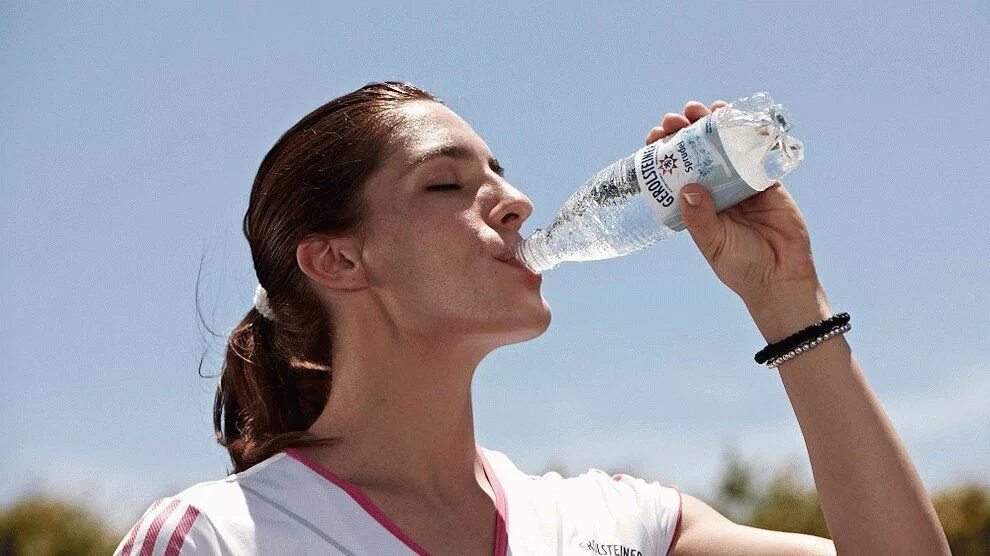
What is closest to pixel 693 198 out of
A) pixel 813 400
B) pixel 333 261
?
pixel 813 400

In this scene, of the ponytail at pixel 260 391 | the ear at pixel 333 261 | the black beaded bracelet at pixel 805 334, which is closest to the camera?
the black beaded bracelet at pixel 805 334

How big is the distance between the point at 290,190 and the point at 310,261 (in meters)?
0.24

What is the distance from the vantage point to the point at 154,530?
2.24 m

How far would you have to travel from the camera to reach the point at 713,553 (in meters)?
2.82

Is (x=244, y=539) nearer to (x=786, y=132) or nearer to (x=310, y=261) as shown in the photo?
(x=310, y=261)

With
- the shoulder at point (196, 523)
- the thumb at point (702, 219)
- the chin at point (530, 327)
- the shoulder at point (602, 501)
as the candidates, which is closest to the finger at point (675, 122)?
the thumb at point (702, 219)

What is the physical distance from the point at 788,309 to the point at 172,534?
5.22ft

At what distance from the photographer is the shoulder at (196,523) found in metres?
2.22

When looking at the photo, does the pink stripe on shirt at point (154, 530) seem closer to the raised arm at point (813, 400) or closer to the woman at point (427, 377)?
the woman at point (427, 377)

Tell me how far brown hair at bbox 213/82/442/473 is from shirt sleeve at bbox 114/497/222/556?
532 millimetres

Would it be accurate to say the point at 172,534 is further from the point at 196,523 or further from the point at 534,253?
the point at 534,253

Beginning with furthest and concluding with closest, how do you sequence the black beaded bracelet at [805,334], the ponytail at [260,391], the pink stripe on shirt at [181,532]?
the ponytail at [260,391] < the black beaded bracelet at [805,334] < the pink stripe on shirt at [181,532]

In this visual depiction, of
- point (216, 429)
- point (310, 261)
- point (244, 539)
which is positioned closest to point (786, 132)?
→ point (310, 261)

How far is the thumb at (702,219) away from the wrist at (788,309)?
19 centimetres
